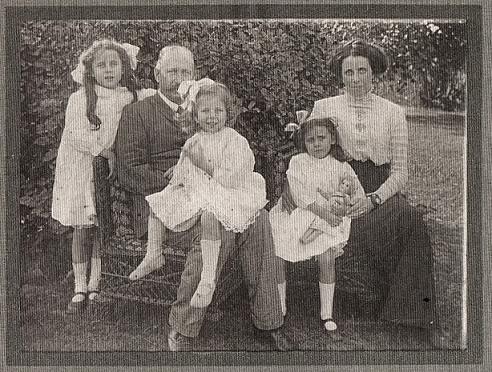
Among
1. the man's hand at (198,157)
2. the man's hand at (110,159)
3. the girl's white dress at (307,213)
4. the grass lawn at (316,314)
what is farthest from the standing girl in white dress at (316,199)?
the man's hand at (110,159)

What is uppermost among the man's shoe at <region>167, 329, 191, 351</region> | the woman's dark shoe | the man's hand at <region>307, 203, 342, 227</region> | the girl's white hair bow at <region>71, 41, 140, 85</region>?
the girl's white hair bow at <region>71, 41, 140, 85</region>

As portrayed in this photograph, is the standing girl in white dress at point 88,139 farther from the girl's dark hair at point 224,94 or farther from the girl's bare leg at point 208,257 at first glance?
the girl's bare leg at point 208,257

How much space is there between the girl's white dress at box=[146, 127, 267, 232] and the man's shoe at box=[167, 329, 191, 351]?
30 centimetres

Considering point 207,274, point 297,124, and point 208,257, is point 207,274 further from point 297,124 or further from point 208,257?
point 297,124

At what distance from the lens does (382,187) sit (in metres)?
1.88

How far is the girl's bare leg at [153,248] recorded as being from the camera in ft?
6.12

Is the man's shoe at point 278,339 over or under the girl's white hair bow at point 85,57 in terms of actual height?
under

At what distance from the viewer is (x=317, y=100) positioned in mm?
1881

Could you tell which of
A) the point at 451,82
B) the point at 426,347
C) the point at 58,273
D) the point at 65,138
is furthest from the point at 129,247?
the point at 451,82

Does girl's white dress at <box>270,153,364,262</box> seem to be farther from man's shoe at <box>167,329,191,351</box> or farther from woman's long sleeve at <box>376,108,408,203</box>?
man's shoe at <box>167,329,191,351</box>

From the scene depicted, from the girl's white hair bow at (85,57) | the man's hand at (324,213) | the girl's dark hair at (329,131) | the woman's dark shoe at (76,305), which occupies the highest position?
the girl's white hair bow at (85,57)

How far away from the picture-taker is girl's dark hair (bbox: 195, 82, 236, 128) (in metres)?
1.87

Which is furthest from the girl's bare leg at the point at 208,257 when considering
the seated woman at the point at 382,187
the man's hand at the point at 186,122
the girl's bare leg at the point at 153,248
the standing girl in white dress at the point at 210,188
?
the seated woman at the point at 382,187

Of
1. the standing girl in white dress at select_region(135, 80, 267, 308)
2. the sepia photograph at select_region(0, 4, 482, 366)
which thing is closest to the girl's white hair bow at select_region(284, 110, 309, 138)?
the sepia photograph at select_region(0, 4, 482, 366)
